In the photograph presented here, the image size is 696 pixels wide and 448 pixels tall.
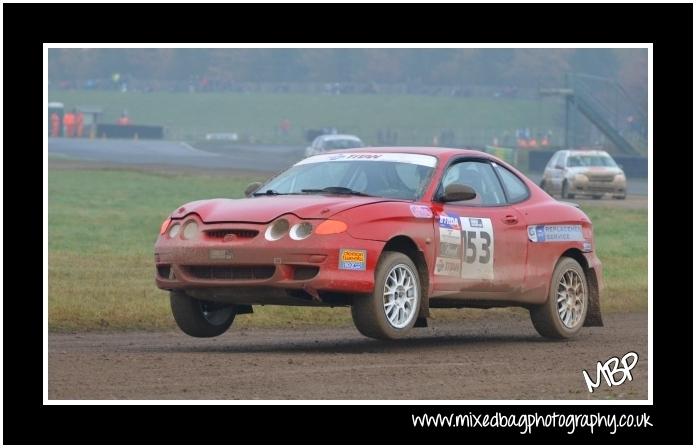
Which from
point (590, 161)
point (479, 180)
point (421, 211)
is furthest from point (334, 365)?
point (590, 161)

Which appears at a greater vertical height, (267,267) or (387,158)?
(387,158)

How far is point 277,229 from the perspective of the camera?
36.4 feet

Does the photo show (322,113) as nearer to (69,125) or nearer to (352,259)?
(69,125)

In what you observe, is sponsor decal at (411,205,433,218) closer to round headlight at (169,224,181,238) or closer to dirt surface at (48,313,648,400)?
dirt surface at (48,313,648,400)

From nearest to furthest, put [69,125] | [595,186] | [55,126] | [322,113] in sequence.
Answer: [595,186] → [69,125] → [55,126] → [322,113]

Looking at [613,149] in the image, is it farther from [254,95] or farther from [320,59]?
[320,59]

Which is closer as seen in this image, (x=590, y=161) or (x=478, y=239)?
(x=478, y=239)

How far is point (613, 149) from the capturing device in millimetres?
66375

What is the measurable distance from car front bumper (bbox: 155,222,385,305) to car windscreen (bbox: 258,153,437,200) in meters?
1.08

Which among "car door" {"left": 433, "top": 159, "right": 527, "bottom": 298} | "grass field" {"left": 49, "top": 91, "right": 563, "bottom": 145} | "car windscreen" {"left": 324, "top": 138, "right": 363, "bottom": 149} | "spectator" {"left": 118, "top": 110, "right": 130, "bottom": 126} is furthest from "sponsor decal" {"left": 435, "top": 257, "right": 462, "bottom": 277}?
"spectator" {"left": 118, "top": 110, "right": 130, "bottom": 126}

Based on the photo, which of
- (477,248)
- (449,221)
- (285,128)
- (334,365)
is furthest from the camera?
(285,128)

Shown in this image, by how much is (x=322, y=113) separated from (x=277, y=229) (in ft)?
262

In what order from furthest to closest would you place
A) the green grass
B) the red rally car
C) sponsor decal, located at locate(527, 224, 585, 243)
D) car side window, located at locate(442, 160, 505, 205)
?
the green grass < sponsor decal, located at locate(527, 224, 585, 243) < car side window, located at locate(442, 160, 505, 205) < the red rally car

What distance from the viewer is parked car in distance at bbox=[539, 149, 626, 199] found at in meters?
38.7
